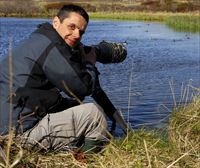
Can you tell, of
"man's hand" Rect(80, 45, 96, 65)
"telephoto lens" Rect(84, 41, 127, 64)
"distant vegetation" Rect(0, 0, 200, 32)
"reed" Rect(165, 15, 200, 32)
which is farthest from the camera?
"distant vegetation" Rect(0, 0, 200, 32)

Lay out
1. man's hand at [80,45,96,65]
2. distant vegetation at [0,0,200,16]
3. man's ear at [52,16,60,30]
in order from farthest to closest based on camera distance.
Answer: distant vegetation at [0,0,200,16] < man's hand at [80,45,96,65] < man's ear at [52,16,60,30]

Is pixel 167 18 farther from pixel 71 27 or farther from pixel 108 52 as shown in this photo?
pixel 71 27

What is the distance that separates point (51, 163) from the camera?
384 cm

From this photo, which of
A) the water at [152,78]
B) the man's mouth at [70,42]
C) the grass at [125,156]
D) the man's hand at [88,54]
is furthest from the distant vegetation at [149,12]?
the man's mouth at [70,42]

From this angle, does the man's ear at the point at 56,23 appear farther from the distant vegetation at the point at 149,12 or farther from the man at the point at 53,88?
the distant vegetation at the point at 149,12

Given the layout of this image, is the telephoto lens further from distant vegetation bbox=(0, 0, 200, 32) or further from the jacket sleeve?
distant vegetation bbox=(0, 0, 200, 32)

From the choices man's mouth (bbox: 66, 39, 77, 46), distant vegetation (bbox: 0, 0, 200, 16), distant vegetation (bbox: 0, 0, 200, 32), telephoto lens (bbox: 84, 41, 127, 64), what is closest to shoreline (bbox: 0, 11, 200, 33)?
distant vegetation (bbox: 0, 0, 200, 32)

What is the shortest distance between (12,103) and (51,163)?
1.97 ft

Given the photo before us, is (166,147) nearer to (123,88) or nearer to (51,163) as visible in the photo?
A: (51,163)

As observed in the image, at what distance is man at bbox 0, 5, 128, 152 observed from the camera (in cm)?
404

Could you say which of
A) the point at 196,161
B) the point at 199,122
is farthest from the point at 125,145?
the point at 199,122

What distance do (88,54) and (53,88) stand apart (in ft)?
1.67

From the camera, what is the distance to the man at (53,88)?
13.3ft

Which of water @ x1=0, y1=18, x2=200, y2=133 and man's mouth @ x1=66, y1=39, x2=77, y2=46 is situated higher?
man's mouth @ x1=66, y1=39, x2=77, y2=46
